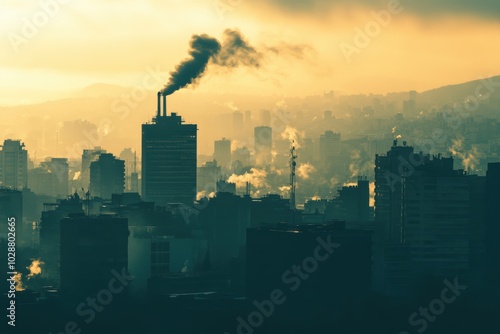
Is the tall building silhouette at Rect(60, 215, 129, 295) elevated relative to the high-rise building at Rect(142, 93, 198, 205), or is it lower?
lower

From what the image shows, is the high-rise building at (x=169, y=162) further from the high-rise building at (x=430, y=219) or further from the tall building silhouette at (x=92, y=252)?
the tall building silhouette at (x=92, y=252)

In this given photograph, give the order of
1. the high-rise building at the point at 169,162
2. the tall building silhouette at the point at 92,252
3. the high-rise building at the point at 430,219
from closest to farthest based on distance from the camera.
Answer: the tall building silhouette at the point at 92,252 < the high-rise building at the point at 430,219 < the high-rise building at the point at 169,162

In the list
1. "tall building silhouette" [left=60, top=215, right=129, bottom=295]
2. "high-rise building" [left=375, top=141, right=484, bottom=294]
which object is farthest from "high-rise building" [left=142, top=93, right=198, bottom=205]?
"tall building silhouette" [left=60, top=215, right=129, bottom=295]

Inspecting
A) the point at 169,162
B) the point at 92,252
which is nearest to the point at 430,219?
the point at 92,252

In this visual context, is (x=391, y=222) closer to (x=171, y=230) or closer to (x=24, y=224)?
(x=171, y=230)

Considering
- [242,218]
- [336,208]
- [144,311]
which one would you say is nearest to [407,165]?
[242,218]

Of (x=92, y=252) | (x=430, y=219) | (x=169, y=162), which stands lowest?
(x=92, y=252)

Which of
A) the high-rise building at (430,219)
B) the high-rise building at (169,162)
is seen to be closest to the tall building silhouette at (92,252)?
the high-rise building at (430,219)

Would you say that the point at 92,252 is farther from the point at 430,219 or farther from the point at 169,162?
the point at 169,162

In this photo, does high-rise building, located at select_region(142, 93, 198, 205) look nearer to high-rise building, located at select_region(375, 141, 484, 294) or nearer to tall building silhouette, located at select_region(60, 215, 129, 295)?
high-rise building, located at select_region(375, 141, 484, 294)
